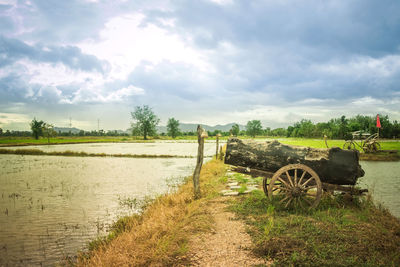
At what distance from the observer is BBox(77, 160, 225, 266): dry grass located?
13.4 ft

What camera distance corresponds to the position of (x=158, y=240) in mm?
4691

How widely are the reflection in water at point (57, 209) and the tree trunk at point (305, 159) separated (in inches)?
185

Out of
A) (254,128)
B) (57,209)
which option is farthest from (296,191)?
(254,128)

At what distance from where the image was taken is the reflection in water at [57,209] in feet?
18.9

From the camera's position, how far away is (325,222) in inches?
205

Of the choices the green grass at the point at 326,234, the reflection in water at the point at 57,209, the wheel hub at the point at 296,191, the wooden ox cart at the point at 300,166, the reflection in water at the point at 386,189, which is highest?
the wooden ox cart at the point at 300,166

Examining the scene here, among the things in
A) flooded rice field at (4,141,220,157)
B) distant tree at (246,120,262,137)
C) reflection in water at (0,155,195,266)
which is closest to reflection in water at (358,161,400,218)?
A: reflection in water at (0,155,195,266)

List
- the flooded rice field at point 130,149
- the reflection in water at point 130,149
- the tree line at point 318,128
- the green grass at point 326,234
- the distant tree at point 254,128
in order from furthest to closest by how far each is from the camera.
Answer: the distant tree at point 254,128 → the tree line at point 318,128 → the reflection in water at point 130,149 → the flooded rice field at point 130,149 → the green grass at point 326,234

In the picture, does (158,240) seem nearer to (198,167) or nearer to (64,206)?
(198,167)

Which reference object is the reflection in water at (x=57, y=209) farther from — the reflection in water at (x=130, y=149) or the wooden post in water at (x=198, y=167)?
the reflection in water at (x=130, y=149)

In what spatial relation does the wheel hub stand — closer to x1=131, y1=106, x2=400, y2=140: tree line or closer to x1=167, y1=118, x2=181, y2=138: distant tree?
x1=131, y1=106, x2=400, y2=140: tree line

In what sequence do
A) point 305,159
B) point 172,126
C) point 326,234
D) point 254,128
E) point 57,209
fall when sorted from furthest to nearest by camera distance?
point 254,128
point 172,126
point 57,209
point 305,159
point 326,234

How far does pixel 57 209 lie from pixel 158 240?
6.22m

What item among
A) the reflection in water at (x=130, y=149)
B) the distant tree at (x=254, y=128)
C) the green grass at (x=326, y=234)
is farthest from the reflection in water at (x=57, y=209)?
the distant tree at (x=254, y=128)
